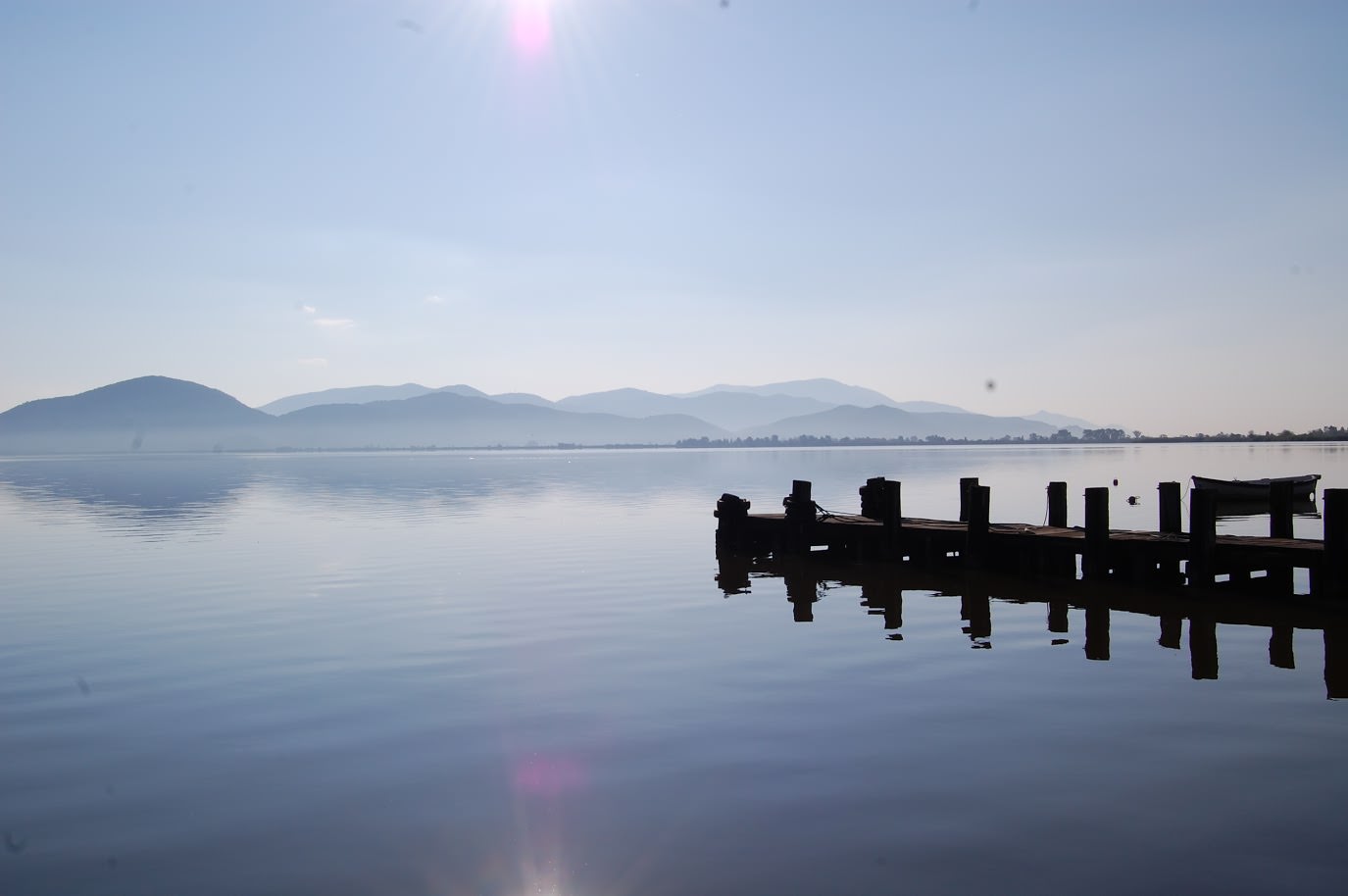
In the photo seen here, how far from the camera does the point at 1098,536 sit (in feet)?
81.0

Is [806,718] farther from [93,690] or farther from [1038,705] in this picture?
[93,690]

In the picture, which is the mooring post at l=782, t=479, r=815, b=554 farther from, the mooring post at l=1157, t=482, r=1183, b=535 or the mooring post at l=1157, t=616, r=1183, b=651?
the mooring post at l=1157, t=616, r=1183, b=651

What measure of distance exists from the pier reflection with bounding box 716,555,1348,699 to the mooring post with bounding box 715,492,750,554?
291 centimetres

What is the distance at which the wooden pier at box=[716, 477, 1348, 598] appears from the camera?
21.7 meters

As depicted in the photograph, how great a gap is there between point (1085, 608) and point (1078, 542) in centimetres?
324

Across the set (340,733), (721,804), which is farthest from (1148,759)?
(340,733)

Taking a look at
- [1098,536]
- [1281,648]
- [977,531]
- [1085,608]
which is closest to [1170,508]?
[1098,536]

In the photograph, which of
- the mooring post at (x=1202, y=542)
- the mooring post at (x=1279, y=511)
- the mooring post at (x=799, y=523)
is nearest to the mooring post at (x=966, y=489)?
the mooring post at (x=799, y=523)

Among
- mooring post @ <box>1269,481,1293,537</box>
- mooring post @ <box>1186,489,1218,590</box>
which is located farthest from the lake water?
mooring post @ <box>1269,481,1293,537</box>

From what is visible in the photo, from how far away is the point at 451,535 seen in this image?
41812 mm

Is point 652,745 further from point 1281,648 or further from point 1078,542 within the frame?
point 1078,542

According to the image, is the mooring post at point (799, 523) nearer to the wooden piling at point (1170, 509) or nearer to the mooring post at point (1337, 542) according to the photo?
the wooden piling at point (1170, 509)

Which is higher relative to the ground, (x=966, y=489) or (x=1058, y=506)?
(x=966, y=489)

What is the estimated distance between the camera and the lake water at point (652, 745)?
8812 mm
